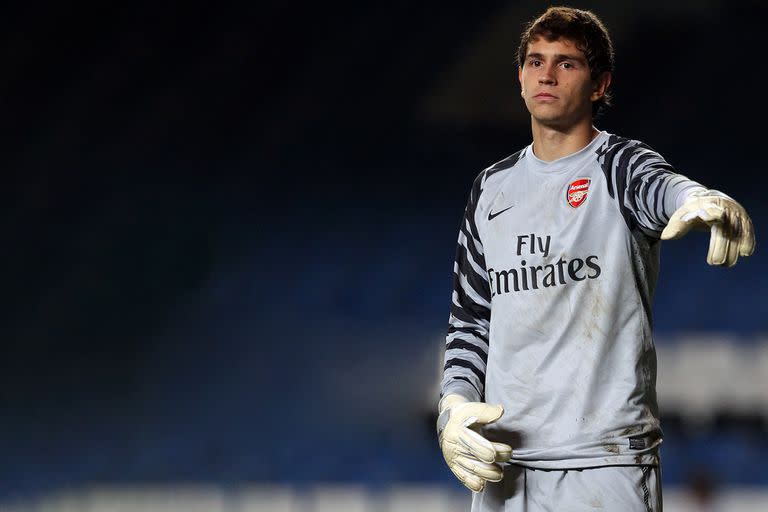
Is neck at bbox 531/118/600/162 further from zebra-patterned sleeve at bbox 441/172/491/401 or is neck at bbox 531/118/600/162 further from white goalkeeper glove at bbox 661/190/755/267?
white goalkeeper glove at bbox 661/190/755/267

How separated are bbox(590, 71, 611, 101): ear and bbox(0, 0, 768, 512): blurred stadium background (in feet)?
14.9

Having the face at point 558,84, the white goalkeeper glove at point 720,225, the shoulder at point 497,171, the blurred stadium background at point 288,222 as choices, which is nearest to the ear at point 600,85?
the face at point 558,84

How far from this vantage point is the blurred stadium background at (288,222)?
20.6 feet

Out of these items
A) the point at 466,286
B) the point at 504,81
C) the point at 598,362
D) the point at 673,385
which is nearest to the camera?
the point at 598,362

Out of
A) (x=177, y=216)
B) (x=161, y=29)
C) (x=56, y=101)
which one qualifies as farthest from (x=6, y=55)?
(x=177, y=216)

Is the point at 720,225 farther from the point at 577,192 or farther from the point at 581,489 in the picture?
the point at 581,489

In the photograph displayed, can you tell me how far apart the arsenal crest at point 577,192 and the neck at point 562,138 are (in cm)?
8

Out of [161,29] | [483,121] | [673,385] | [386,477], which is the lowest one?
[386,477]

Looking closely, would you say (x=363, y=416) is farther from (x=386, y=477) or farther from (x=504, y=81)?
(x=504, y=81)

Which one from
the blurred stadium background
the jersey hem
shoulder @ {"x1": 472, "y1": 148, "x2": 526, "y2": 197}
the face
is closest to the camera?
the jersey hem

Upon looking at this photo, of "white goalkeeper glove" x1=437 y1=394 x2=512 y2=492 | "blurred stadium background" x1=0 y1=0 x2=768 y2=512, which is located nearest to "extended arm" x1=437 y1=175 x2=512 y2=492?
"white goalkeeper glove" x1=437 y1=394 x2=512 y2=492

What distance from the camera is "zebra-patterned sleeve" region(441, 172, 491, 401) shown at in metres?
1.79

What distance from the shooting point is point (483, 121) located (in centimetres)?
673

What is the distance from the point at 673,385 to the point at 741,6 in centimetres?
247
